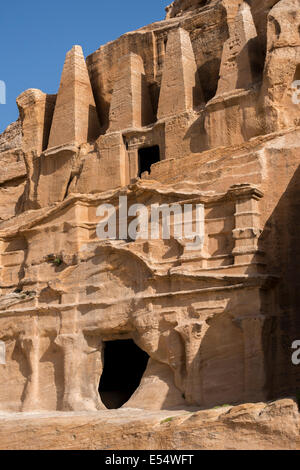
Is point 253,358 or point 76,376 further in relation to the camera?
point 76,376

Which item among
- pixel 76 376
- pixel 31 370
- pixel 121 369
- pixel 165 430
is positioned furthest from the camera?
pixel 121 369

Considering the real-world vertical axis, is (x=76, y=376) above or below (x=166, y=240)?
below

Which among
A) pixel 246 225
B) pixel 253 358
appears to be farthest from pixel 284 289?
pixel 253 358

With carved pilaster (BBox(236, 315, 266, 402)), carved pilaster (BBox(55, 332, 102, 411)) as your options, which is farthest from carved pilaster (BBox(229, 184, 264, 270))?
carved pilaster (BBox(55, 332, 102, 411))

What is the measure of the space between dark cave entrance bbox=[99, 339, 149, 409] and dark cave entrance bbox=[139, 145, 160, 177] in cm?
669

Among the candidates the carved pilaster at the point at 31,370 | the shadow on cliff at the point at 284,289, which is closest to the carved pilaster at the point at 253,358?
the shadow on cliff at the point at 284,289

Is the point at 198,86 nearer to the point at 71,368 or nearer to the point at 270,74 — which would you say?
the point at 270,74

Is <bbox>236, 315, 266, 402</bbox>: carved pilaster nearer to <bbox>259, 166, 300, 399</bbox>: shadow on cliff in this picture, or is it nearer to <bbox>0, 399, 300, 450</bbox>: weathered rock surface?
<bbox>259, 166, 300, 399</bbox>: shadow on cliff

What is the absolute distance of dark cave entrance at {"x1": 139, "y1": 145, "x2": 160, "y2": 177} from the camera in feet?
87.3

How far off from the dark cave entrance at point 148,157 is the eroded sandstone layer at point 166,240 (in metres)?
0.08

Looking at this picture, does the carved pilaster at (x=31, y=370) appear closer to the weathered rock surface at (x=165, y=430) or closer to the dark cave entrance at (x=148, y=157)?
the weathered rock surface at (x=165, y=430)

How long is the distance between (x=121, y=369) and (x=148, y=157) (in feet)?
26.6

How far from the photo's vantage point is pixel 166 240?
20.5m

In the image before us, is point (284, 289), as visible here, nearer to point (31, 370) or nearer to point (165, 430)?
point (165, 430)
